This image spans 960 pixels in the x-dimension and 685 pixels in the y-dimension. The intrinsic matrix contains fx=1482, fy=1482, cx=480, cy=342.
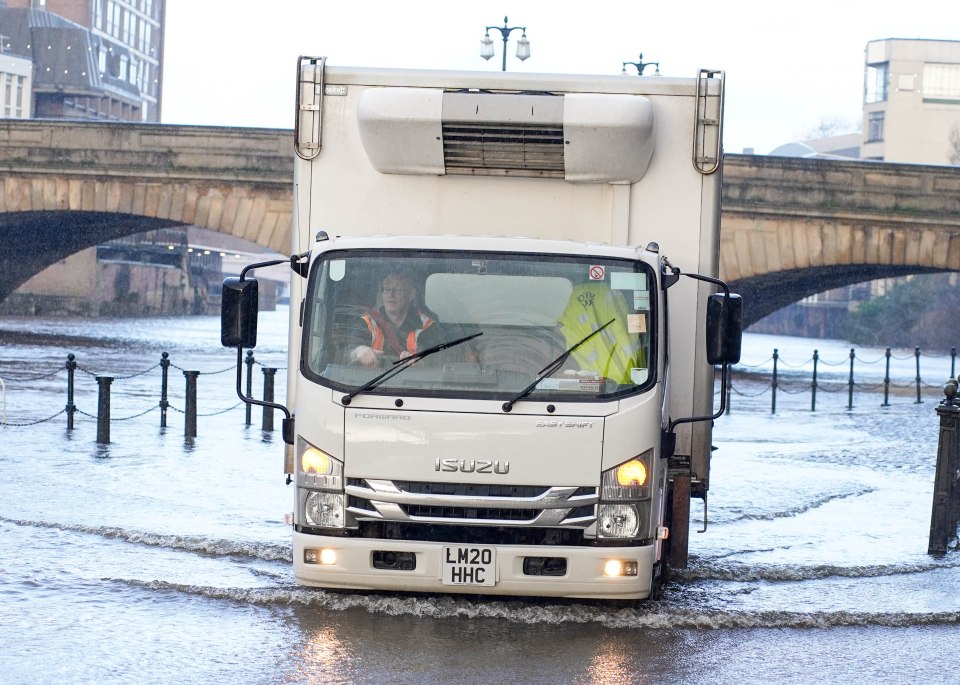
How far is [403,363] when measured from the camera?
24.0 feet

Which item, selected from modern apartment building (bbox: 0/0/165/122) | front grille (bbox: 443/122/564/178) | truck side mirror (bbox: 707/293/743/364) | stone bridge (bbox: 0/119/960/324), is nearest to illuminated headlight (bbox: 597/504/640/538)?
truck side mirror (bbox: 707/293/743/364)

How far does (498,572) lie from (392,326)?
1.33 metres

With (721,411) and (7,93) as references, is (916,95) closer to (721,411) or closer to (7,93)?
(7,93)

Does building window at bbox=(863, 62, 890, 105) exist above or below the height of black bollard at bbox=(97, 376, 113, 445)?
above

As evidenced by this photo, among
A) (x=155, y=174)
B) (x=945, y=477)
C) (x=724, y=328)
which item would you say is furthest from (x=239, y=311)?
(x=155, y=174)

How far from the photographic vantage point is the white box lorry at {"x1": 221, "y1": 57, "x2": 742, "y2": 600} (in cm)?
721

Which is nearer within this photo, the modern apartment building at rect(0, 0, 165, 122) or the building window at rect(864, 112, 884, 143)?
the modern apartment building at rect(0, 0, 165, 122)

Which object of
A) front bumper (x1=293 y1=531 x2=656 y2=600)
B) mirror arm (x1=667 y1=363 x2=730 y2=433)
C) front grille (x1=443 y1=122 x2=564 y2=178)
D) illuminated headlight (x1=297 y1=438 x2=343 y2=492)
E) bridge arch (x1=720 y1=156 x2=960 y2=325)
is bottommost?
front bumper (x1=293 y1=531 x2=656 y2=600)

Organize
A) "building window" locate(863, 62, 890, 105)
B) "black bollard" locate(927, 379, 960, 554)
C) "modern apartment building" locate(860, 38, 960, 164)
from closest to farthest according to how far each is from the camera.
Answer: "black bollard" locate(927, 379, 960, 554) → "modern apartment building" locate(860, 38, 960, 164) → "building window" locate(863, 62, 890, 105)

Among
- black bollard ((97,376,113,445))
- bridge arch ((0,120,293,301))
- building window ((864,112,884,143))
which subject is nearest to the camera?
black bollard ((97,376,113,445))

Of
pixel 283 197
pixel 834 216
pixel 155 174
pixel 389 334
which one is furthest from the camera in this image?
pixel 155 174

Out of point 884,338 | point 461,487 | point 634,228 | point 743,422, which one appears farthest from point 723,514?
point 884,338

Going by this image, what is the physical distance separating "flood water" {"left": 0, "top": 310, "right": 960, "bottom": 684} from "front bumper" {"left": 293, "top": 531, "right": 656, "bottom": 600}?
0.26 meters

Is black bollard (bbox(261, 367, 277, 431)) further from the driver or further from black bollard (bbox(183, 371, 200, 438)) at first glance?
the driver
